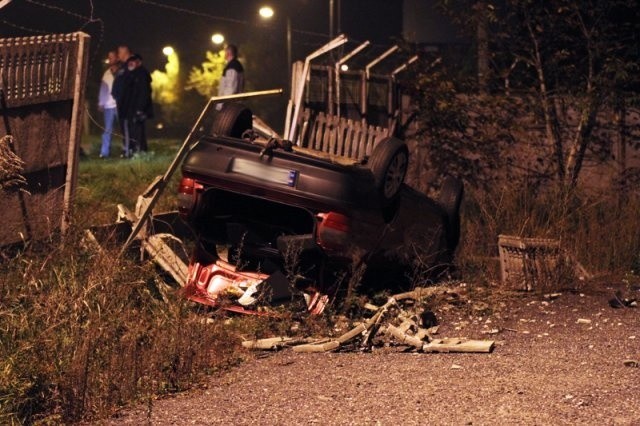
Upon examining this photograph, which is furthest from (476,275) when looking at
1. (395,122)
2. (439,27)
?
(439,27)

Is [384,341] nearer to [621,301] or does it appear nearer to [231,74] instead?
[621,301]

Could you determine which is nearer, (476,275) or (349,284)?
(349,284)

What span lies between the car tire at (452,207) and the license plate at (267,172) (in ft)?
8.43

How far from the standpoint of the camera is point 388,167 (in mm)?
9414

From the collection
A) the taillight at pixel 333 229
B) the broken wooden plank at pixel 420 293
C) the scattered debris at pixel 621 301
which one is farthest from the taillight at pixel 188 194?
the scattered debris at pixel 621 301

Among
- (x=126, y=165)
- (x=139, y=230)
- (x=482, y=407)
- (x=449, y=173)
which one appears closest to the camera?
(x=482, y=407)

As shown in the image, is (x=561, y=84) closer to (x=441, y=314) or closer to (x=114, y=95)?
(x=441, y=314)

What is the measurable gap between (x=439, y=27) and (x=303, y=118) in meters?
16.9

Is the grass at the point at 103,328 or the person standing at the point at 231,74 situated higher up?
the person standing at the point at 231,74

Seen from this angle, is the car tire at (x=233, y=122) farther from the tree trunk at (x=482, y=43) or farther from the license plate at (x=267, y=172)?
the tree trunk at (x=482, y=43)

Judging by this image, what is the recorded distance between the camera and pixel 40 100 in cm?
1044

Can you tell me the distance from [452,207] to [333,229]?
2.69m

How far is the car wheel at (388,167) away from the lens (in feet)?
30.7

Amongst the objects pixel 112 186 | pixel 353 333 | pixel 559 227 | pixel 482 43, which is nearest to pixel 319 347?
pixel 353 333
